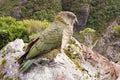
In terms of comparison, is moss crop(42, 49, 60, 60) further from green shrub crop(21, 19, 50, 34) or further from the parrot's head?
green shrub crop(21, 19, 50, 34)

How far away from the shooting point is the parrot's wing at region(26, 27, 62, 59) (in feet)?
25.2

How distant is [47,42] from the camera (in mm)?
7789

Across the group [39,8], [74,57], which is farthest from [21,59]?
[39,8]

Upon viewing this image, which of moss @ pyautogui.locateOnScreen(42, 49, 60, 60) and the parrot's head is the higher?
the parrot's head

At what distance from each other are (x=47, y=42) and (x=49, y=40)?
0.19 feet

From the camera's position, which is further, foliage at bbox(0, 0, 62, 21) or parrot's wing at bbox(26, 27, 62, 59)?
foliage at bbox(0, 0, 62, 21)

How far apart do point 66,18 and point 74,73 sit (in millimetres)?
1085

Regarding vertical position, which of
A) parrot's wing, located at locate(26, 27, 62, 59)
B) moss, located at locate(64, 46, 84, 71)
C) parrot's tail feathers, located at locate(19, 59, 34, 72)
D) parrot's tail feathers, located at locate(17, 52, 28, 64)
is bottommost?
moss, located at locate(64, 46, 84, 71)

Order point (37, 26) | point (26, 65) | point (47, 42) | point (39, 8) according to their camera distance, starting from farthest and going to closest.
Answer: point (39, 8)
point (37, 26)
point (47, 42)
point (26, 65)

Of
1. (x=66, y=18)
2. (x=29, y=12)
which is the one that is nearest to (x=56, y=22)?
(x=66, y=18)

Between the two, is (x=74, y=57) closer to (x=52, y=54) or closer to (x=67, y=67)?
(x=67, y=67)

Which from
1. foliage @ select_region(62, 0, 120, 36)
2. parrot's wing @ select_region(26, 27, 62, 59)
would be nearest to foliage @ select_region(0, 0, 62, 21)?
foliage @ select_region(62, 0, 120, 36)

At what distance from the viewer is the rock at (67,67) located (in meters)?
7.82

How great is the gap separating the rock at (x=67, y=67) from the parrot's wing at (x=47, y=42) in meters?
0.21
